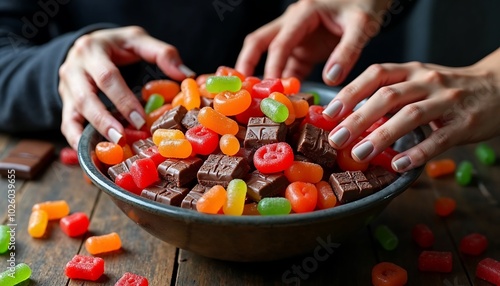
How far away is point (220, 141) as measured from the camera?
105 cm

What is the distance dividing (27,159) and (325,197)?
32.5 inches

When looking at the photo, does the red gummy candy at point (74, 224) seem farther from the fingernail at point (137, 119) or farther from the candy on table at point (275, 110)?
the candy on table at point (275, 110)

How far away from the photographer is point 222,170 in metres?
0.98

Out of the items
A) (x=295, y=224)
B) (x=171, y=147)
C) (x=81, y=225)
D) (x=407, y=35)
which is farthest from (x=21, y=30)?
(x=407, y=35)

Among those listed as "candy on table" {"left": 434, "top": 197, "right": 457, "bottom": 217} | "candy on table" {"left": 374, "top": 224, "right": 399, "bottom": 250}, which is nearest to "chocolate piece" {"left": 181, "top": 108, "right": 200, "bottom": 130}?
"candy on table" {"left": 374, "top": 224, "right": 399, "bottom": 250}

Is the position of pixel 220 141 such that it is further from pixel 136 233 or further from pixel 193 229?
pixel 136 233

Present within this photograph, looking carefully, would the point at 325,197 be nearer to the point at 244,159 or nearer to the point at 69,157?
the point at 244,159

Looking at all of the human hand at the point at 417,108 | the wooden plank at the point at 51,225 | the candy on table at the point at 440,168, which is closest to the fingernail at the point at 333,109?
the human hand at the point at 417,108

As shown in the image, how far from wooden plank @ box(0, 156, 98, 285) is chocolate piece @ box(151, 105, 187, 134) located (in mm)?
287

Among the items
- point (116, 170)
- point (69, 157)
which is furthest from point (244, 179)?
point (69, 157)

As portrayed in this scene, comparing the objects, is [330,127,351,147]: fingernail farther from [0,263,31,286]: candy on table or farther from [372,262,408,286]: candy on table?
[0,263,31,286]: candy on table

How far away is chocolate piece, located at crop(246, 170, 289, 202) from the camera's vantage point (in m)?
0.97

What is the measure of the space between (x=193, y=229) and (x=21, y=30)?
1.18 meters

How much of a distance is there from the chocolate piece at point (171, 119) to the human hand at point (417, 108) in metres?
0.29
